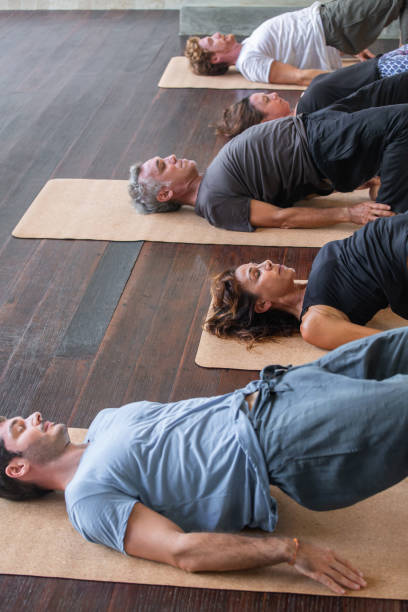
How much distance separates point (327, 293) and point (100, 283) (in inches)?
45.1

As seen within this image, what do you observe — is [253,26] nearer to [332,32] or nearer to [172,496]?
[332,32]

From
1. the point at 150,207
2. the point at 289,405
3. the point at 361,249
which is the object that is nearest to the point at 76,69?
the point at 150,207

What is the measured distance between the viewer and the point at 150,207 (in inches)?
138

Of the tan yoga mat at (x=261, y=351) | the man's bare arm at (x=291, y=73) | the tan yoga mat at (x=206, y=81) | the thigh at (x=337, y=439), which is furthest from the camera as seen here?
the tan yoga mat at (x=206, y=81)

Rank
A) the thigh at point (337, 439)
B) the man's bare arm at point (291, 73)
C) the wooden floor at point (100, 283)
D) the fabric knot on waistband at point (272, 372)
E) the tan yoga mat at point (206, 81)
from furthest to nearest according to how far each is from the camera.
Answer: the tan yoga mat at point (206, 81), the man's bare arm at point (291, 73), the fabric knot on waistband at point (272, 372), the wooden floor at point (100, 283), the thigh at point (337, 439)

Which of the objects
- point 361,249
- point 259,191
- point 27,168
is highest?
point 361,249

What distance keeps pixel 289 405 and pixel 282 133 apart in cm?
180

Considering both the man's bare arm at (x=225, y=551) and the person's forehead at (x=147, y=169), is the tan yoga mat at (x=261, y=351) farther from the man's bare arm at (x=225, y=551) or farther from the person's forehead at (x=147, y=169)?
the person's forehead at (x=147, y=169)

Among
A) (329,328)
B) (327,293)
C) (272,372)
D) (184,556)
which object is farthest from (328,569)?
(327,293)

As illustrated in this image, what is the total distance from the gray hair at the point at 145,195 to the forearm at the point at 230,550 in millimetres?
2111

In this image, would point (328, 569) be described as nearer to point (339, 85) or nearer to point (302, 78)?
point (339, 85)

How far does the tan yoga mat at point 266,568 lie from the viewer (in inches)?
71.3

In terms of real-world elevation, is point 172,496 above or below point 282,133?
below

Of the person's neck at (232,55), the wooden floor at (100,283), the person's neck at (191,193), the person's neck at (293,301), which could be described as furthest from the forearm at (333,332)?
the person's neck at (232,55)
